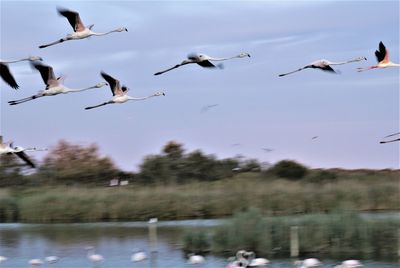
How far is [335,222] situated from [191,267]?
13.0 ft

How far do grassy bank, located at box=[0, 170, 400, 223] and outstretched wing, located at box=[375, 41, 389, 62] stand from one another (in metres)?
17.5

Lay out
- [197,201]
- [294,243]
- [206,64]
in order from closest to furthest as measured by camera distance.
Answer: [206,64] → [294,243] → [197,201]

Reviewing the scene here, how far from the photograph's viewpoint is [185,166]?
4594 centimetres

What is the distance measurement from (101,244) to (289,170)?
21394mm

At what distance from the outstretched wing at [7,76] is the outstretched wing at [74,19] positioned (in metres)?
1.34

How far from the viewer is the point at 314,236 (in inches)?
787

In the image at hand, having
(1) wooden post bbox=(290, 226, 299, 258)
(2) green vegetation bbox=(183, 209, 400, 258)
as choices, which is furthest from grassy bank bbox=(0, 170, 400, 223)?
(1) wooden post bbox=(290, 226, 299, 258)

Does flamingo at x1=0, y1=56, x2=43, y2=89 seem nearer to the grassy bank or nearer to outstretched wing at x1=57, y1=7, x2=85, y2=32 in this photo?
outstretched wing at x1=57, y1=7, x2=85, y2=32

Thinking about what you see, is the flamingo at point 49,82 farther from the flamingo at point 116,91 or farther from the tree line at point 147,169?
the tree line at point 147,169

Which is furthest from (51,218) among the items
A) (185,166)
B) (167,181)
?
(185,166)

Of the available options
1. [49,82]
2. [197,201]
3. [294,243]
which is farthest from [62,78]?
[197,201]

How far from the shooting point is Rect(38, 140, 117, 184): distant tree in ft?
150

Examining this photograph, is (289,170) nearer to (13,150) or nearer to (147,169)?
(147,169)

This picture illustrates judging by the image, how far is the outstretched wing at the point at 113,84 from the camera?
48.9 feet
